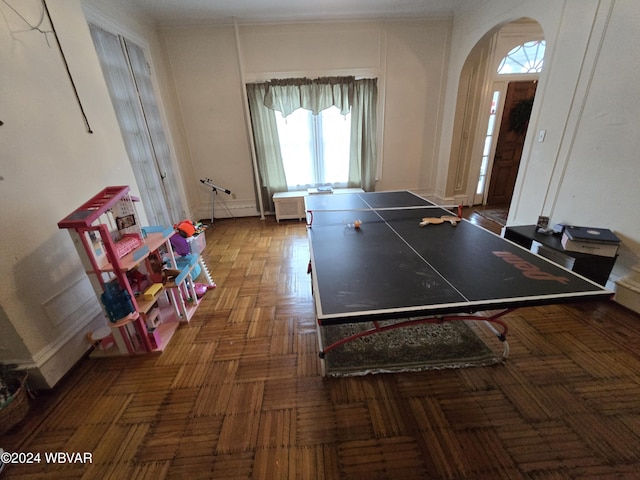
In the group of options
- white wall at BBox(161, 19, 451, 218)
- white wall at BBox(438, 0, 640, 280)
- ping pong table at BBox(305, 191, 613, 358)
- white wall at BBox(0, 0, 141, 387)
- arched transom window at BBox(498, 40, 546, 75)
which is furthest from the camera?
arched transom window at BBox(498, 40, 546, 75)

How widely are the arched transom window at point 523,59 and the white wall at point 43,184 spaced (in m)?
5.47

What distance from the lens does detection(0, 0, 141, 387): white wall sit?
1516mm

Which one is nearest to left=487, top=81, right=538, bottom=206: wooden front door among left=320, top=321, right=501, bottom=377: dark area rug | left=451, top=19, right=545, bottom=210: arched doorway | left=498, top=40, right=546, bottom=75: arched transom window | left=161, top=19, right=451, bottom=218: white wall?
left=451, top=19, right=545, bottom=210: arched doorway

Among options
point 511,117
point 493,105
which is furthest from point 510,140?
point 493,105

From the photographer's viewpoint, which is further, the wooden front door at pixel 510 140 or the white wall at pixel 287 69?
the wooden front door at pixel 510 140

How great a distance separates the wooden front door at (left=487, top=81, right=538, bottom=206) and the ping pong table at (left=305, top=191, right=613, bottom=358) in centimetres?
360

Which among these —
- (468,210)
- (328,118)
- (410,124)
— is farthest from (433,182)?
(328,118)

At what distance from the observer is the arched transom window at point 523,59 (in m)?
4.11

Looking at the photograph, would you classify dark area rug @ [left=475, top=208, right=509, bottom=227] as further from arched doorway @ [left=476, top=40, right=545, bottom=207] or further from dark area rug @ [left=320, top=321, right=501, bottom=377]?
dark area rug @ [left=320, top=321, right=501, bottom=377]

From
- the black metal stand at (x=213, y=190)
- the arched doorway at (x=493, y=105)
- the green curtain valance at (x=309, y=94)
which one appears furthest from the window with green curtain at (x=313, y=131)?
the arched doorway at (x=493, y=105)

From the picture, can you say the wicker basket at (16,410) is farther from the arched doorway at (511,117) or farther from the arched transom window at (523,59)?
the arched transom window at (523,59)

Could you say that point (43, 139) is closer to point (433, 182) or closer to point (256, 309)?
point (256, 309)

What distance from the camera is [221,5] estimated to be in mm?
3352

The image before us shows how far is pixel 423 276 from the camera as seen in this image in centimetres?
139
